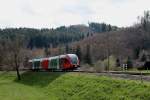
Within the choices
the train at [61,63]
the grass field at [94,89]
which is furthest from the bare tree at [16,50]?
the grass field at [94,89]

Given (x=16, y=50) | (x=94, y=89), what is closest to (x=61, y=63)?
(x=16, y=50)

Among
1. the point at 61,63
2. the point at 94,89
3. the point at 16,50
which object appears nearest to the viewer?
the point at 94,89

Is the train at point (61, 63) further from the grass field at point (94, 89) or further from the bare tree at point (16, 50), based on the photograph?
the grass field at point (94, 89)

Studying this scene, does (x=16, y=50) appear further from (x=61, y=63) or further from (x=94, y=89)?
(x=94, y=89)

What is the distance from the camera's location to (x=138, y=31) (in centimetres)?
14000

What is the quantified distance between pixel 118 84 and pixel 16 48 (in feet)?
148

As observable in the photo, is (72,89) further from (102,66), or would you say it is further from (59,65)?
(102,66)

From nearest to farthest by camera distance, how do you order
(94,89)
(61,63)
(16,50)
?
1. (94,89)
2. (61,63)
3. (16,50)

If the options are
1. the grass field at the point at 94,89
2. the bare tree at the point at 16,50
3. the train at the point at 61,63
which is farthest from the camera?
the bare tree at the point at 16,50

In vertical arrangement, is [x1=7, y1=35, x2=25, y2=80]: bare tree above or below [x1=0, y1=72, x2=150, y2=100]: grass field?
above

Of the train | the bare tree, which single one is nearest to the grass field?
the train

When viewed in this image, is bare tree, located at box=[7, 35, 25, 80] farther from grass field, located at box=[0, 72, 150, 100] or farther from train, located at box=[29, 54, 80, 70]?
grass field, located at box=[0, 72, 150, 100]

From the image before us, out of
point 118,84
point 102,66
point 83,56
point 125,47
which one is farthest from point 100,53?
point 118,84

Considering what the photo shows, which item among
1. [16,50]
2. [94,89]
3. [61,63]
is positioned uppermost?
[16,50]
